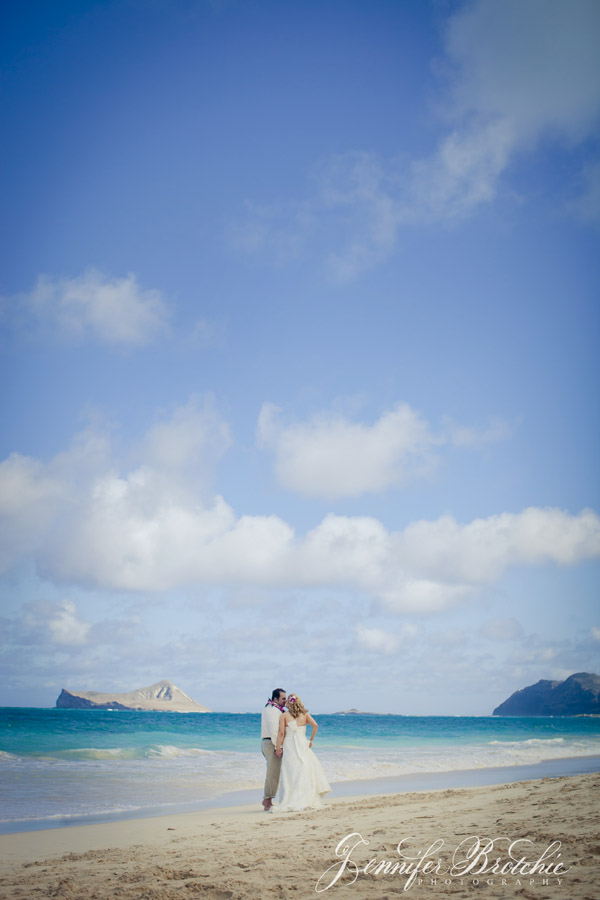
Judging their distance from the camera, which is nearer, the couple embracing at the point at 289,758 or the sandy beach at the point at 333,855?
the sandy beach at the point at 333,855

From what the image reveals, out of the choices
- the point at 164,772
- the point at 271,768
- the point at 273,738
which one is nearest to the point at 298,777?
the point at 271,768

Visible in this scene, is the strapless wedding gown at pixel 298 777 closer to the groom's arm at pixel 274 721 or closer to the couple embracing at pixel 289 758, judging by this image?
the couple embracing at pixel 289 758

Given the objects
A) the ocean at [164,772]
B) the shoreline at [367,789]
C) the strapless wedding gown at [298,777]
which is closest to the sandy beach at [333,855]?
the strapless wedding gown at [298,777]

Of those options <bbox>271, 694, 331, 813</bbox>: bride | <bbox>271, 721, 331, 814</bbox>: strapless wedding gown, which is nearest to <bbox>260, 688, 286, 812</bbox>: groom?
<bbox>271, 694, 331, 813</bbox>: bride

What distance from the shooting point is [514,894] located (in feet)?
14.7

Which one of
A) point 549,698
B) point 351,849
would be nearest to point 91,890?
point 351,849

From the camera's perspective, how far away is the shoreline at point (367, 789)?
927cm

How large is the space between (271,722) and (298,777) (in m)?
0.95

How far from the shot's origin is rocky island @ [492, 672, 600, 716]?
421 feet

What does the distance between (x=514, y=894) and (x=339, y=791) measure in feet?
31.0

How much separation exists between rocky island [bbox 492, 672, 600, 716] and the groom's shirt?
13921cm

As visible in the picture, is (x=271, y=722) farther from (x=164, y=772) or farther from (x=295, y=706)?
(x=164, y=772)

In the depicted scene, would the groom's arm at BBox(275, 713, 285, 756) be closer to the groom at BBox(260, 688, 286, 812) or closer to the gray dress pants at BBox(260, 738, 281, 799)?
the groom at BBox(260, 688, 286, 812)

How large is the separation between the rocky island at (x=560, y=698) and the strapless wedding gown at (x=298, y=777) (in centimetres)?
13892
